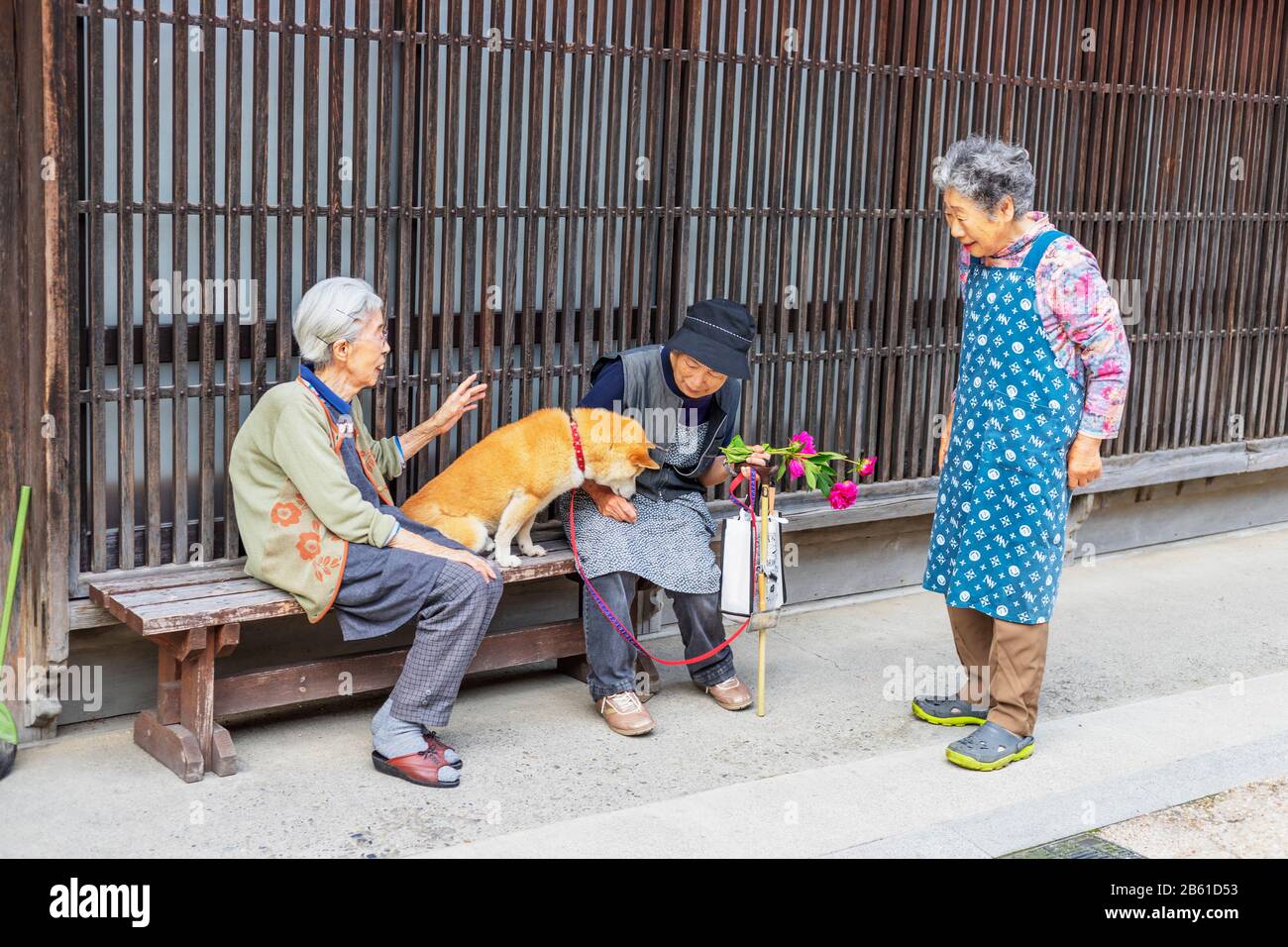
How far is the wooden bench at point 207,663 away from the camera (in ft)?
14.8

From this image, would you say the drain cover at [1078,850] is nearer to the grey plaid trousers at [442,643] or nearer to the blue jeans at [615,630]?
the blue jeans at [615,630]

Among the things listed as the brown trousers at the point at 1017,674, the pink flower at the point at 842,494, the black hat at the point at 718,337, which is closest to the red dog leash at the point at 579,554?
the pink flower at the point at 842,494

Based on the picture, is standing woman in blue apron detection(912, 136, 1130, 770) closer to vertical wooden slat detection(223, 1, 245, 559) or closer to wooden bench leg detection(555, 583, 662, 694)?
wooden bench leg detection(555, 583, 662, 694)

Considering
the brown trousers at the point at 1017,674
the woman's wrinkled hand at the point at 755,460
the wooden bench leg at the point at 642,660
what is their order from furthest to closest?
the wooden bench leg at the point at 642,660, the woman's wrinkled hand at the point at 755,460, the brown trousers at the point at 1017,674

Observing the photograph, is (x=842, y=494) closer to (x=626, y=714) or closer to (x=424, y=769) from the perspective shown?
(x=626, y=714)

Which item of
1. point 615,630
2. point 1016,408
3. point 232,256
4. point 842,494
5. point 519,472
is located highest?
point 232,256

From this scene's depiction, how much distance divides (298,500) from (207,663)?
0.58 metres

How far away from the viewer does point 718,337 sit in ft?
16.8

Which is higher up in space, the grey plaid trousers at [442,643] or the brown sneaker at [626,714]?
the grey plaid trousers at [442,643]

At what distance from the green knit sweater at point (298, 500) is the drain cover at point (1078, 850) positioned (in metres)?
2.24

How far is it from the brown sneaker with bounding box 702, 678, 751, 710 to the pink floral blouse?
5.28 ft

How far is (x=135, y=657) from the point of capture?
16.6 feet

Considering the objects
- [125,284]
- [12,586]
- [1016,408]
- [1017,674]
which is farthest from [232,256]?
[1017,674]
